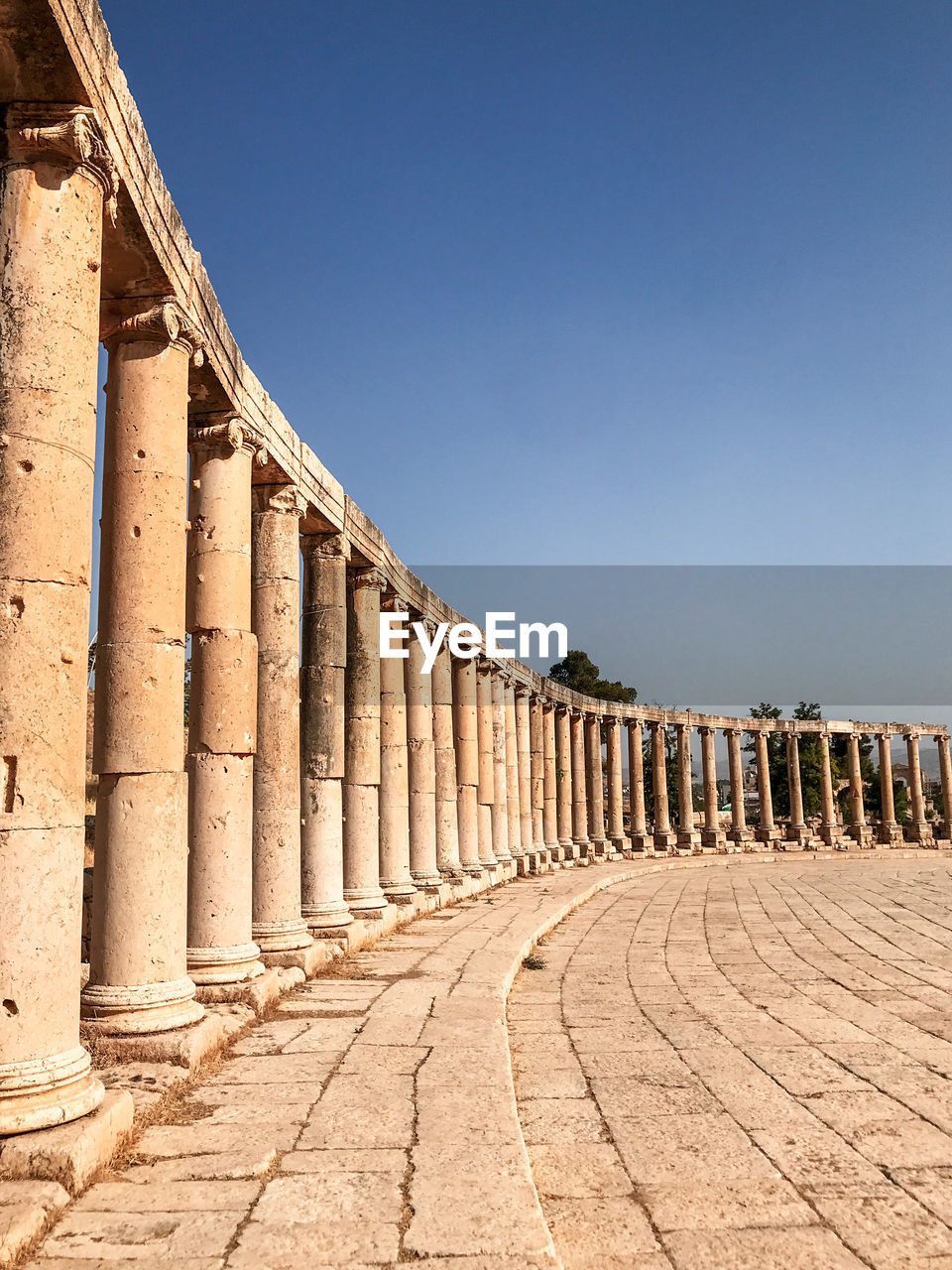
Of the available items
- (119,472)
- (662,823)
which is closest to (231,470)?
(119,472)

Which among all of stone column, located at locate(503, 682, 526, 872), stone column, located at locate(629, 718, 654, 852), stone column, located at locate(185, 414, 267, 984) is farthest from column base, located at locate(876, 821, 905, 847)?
stone column, located at locate(185, 414, 267, 984)

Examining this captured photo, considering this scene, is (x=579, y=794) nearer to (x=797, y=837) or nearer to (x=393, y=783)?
(x=797, y=837)

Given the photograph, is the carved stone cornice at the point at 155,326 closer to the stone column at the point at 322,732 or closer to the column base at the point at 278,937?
the stone column at the point at 322,732

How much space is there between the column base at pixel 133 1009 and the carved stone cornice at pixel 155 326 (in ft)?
17.2

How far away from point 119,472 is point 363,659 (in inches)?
340

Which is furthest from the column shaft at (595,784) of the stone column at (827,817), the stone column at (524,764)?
the stone column at (827,817)

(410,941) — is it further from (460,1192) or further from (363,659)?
(460,1192)

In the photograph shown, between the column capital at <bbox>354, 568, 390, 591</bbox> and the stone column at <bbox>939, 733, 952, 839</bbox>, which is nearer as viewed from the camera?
the column capital at <bbox>354, 568, 390, 591</bbox>

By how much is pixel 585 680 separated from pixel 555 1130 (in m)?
65.3

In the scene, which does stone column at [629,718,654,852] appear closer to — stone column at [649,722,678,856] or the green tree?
stone column at [649,722,678,856]

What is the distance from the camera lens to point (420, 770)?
20625 mm

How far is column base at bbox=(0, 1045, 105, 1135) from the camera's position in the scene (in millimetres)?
5297

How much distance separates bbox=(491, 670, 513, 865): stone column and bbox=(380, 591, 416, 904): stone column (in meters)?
9.65

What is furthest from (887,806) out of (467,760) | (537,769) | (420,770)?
(420,770)
